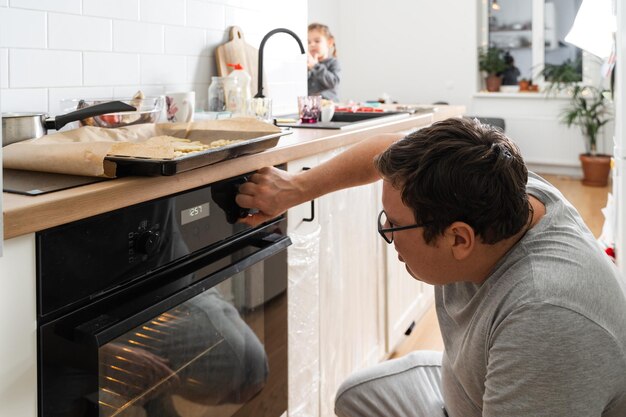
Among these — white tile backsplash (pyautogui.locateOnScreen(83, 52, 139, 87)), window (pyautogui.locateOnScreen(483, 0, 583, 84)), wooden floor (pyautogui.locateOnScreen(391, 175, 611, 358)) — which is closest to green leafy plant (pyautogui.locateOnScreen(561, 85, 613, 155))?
window (pyautogui.locateOnScreen(483, 0, 583, 84))

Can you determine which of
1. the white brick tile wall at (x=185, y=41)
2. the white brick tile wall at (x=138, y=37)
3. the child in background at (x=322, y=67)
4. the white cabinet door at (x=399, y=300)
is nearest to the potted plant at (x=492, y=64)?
the child in background at (x=322, y=67)

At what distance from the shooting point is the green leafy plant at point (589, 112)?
6.57 meters

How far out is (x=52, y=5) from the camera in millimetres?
1722

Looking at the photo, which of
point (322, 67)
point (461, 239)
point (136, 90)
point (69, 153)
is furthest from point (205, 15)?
point (322, 67)

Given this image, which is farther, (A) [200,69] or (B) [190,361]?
(A) [200,69]

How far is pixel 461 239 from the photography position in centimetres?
106

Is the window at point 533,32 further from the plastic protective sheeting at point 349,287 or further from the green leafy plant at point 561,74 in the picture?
the plastic protective sheeting at point 349,287

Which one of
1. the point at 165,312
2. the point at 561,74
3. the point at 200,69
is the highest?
the point at 561,74

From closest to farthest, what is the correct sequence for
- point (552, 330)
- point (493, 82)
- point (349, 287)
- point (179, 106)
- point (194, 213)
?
point (552, 330), point (194, 213), point (179, 106), point (349, 287), point (493, 82)

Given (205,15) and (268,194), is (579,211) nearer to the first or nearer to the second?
(205,15)

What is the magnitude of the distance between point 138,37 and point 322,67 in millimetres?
3214

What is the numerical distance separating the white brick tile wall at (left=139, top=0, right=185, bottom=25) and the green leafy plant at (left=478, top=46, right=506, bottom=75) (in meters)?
5.66

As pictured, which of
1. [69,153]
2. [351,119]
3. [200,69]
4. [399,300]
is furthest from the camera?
[351,119]

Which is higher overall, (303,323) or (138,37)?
(138,37)
